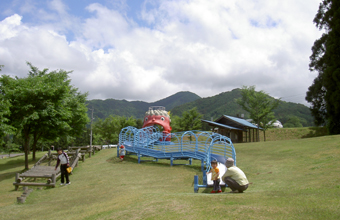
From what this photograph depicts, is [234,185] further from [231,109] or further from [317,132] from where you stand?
[231,109]

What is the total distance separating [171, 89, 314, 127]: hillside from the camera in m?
110

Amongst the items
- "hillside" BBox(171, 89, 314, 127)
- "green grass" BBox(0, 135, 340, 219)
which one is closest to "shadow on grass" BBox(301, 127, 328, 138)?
"green grass" BBox(0, 135, 340, 219)

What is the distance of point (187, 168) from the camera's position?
15.0 meters

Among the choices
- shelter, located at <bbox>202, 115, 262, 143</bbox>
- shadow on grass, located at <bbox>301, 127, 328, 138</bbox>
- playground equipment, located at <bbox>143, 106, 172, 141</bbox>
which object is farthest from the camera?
shadow on grass, located at <bbox>301, 127, 328, 138</bbox>

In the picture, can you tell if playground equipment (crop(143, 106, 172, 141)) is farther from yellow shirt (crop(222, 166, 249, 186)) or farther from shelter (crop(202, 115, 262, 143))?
yellow shirt (crop(222, 166, 249, 186))

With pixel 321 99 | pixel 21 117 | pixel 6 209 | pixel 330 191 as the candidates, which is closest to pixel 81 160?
pixel 21 117

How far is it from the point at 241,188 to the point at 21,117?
16.4m

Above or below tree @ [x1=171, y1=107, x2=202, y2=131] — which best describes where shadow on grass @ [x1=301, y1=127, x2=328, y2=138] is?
below

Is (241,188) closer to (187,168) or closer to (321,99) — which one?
(187,168)

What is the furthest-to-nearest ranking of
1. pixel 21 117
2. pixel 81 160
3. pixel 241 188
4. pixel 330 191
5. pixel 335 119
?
1. pixel 335 119
2. pixel 81 160
3. pixel 21 117
4. pixel 241 188
5. pixel 330 191

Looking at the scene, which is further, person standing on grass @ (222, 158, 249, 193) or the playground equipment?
the playground equipment

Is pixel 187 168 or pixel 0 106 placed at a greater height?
pixel 0 106

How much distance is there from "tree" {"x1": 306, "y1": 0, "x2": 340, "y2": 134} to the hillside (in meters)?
69.6

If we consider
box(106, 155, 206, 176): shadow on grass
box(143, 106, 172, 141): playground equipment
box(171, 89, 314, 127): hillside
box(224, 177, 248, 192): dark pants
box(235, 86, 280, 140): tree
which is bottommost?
box(106, 155, 206, 176): shadow on grass
